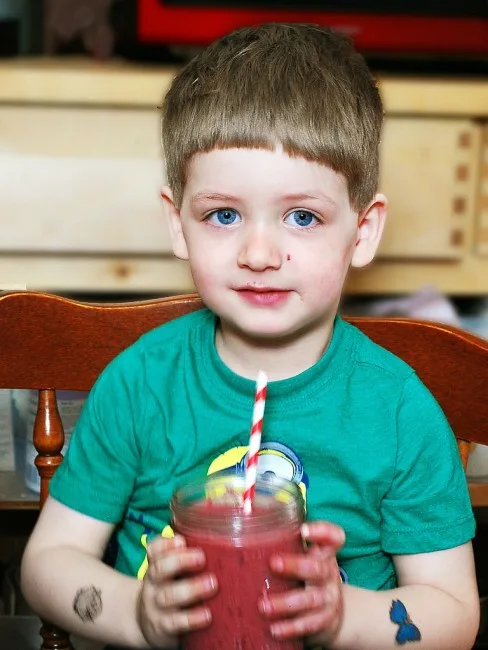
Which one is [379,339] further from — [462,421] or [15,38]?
[15,38]

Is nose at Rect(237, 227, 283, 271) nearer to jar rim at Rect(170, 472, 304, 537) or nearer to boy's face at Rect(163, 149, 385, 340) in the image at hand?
boy's face at Rect(163, 149, 385, 340)

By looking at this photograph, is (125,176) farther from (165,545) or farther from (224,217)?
(165,545)

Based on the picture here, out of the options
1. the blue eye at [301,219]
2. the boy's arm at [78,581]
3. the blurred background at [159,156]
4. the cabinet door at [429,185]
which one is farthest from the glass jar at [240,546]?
the cabinet door at [429,185]

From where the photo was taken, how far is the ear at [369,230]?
3.22ft

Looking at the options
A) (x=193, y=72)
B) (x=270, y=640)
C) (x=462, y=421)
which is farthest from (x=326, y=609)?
(x=193, y=72)

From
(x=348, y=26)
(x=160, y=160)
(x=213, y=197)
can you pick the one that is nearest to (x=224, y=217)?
(x=213, y=197)

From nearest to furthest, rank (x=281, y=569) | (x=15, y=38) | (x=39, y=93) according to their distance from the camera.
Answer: (x=281, y=569)
(x=39, y=93)
(x=15, y=38)

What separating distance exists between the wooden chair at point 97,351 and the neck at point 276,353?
4.5 inches

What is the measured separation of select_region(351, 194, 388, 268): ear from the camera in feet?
3.22

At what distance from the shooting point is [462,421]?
105cm

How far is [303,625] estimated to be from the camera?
78 cm

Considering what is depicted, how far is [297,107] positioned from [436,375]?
1.08ft

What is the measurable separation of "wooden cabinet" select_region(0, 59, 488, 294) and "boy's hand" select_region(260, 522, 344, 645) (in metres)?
1.13

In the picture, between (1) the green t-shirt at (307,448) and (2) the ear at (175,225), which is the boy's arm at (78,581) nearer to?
(1) the green t-shirt at (307,448)
